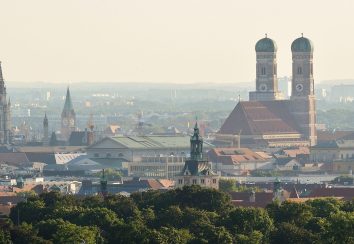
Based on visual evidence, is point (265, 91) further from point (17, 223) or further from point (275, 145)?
point (17, 223)

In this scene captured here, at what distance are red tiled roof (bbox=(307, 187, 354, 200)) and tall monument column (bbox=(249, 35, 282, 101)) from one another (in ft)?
263

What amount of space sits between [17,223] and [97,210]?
311 centimetres

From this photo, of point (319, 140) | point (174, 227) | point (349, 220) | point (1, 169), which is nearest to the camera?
point (349, 220)

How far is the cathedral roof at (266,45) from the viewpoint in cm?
19688

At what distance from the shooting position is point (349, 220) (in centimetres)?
7900

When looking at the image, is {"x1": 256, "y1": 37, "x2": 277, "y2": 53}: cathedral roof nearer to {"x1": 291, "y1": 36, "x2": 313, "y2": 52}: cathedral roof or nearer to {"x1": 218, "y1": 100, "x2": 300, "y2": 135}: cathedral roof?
{"x1": 291, "y1": 36, "x2": 313, "y2": 52}: cathedral roof

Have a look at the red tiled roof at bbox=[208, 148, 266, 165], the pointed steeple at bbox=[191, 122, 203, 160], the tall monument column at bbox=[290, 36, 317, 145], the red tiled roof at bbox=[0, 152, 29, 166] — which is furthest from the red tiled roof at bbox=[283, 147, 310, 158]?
the pointed steeple at bbox=[191, 122, 203, 160]

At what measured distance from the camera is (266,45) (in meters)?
197

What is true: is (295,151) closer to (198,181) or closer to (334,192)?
(334,192)

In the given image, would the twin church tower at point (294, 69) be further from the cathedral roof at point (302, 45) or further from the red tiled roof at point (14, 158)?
the red tiled roof at point (14, 158)

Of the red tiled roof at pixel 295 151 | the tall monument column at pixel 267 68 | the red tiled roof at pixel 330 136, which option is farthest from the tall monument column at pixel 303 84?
the red tiled roof at pixel 295 151

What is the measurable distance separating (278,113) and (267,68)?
17.6 ft

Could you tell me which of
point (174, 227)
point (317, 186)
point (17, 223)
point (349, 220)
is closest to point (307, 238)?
point (349, 220)

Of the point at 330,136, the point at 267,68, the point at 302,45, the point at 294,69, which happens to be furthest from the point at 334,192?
the point at 267,68
